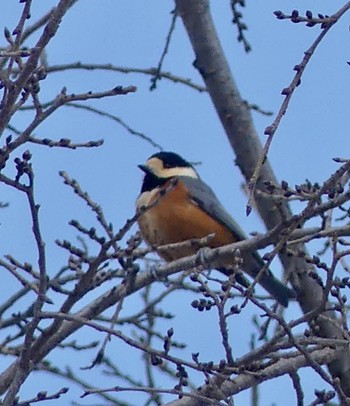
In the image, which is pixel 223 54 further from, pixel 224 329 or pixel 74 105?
pixel 224 329

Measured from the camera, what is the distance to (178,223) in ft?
17.2

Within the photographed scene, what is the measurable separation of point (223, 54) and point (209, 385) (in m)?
2.03

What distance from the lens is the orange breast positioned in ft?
17.2

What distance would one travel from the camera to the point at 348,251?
102 inches

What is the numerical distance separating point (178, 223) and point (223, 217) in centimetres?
28

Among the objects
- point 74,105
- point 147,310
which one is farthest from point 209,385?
point 74,105

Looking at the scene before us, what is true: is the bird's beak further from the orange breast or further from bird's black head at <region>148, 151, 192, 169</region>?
the orange breast

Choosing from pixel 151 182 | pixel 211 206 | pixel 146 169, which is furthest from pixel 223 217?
pixel 146 169

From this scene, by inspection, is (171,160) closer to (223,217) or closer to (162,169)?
(162,169)

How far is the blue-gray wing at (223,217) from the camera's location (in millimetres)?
4988

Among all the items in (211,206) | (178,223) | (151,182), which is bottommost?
(178,223)

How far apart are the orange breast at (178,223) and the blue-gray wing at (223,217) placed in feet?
0.10

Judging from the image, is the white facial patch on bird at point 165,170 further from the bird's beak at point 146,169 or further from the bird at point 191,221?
the bird at point 191,221

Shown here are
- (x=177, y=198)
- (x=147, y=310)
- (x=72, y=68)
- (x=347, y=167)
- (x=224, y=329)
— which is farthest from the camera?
(x=177, y=198)
